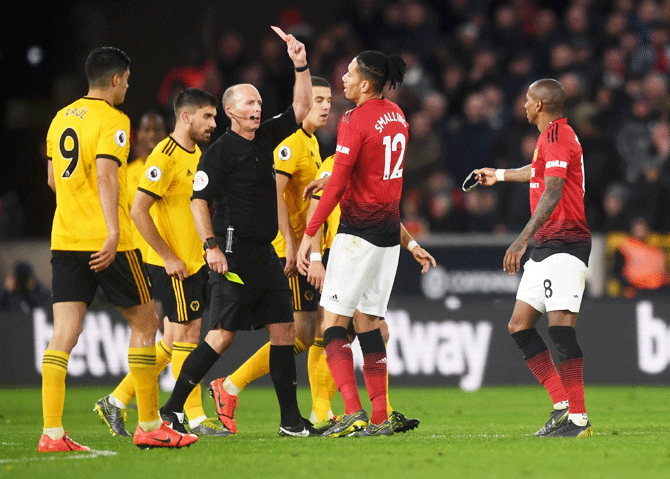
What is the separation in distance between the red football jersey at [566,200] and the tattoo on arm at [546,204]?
0.23ft

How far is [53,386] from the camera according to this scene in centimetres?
600

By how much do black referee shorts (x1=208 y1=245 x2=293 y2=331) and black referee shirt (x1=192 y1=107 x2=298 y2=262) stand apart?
171mm

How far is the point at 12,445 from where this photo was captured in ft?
21.4

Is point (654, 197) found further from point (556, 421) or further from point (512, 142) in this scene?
point (556, 421)

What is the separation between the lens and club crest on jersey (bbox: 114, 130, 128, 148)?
6.11 meters

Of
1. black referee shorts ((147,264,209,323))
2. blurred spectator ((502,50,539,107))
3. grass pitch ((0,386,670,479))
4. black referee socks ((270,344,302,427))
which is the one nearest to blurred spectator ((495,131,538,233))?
blurred spectator ((502,50,539,107))

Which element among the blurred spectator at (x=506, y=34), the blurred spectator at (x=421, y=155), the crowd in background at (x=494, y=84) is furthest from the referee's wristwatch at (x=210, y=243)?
the blurred spectator at (x=506, y=34)

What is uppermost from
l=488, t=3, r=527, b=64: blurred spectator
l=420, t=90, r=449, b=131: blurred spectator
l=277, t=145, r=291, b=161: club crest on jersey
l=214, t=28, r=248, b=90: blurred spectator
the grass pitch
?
l=488, t=3, r=527, b=64: blurred spectator

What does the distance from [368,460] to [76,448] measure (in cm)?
174

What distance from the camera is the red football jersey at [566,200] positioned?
6484 millimetres

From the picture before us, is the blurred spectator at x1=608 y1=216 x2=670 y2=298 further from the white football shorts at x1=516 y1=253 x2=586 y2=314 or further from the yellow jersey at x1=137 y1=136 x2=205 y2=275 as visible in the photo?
the yellow jersey at x1=137 y1=136 x2=205 y2=275

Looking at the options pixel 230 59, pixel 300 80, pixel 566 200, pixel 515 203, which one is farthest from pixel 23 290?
pixel 566 200

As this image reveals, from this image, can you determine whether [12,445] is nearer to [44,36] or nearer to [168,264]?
[168,264]

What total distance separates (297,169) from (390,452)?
2.54 meters
